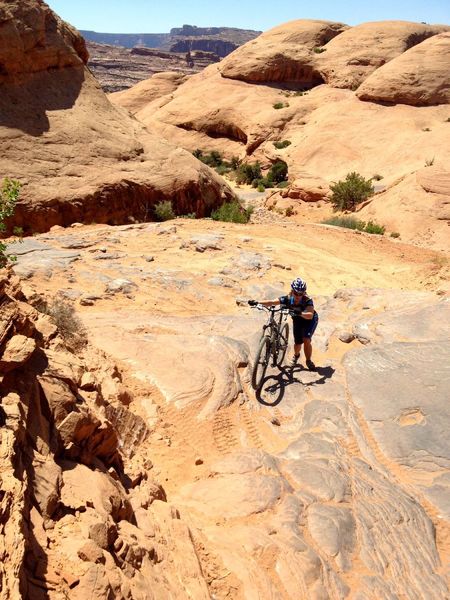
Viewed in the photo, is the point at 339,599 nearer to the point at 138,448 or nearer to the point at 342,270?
the point at 138,448

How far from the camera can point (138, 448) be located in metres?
4.66

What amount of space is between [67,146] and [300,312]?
9.75 m

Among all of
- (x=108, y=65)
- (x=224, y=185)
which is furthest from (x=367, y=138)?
(x=108, y=65)

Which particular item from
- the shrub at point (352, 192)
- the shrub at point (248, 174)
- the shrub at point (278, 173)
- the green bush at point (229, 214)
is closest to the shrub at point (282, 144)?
the shrub at point (248, 174)

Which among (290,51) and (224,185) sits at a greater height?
(290,51)

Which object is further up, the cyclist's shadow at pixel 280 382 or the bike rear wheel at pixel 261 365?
the bike rear wheel at pixel 261 365

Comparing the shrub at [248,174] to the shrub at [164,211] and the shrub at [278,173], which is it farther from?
the shrub at [164,211]

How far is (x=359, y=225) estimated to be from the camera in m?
16.7

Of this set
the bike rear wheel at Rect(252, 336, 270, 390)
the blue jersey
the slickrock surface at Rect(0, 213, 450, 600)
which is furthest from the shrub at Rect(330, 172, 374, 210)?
the bike rear wheel at Rect(252, 336, 270, 390)

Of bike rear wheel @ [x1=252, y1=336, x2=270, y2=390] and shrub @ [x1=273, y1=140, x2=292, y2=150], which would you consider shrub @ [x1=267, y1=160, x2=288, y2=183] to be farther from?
bike rear wheel @ [x1=252, y1=336, x2=270, y2=390]

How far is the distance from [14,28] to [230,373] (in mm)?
11573

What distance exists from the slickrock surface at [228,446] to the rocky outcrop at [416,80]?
22.9 meters

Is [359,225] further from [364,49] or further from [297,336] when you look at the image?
[364,49]

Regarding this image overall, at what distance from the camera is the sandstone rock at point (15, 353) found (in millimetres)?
3015
